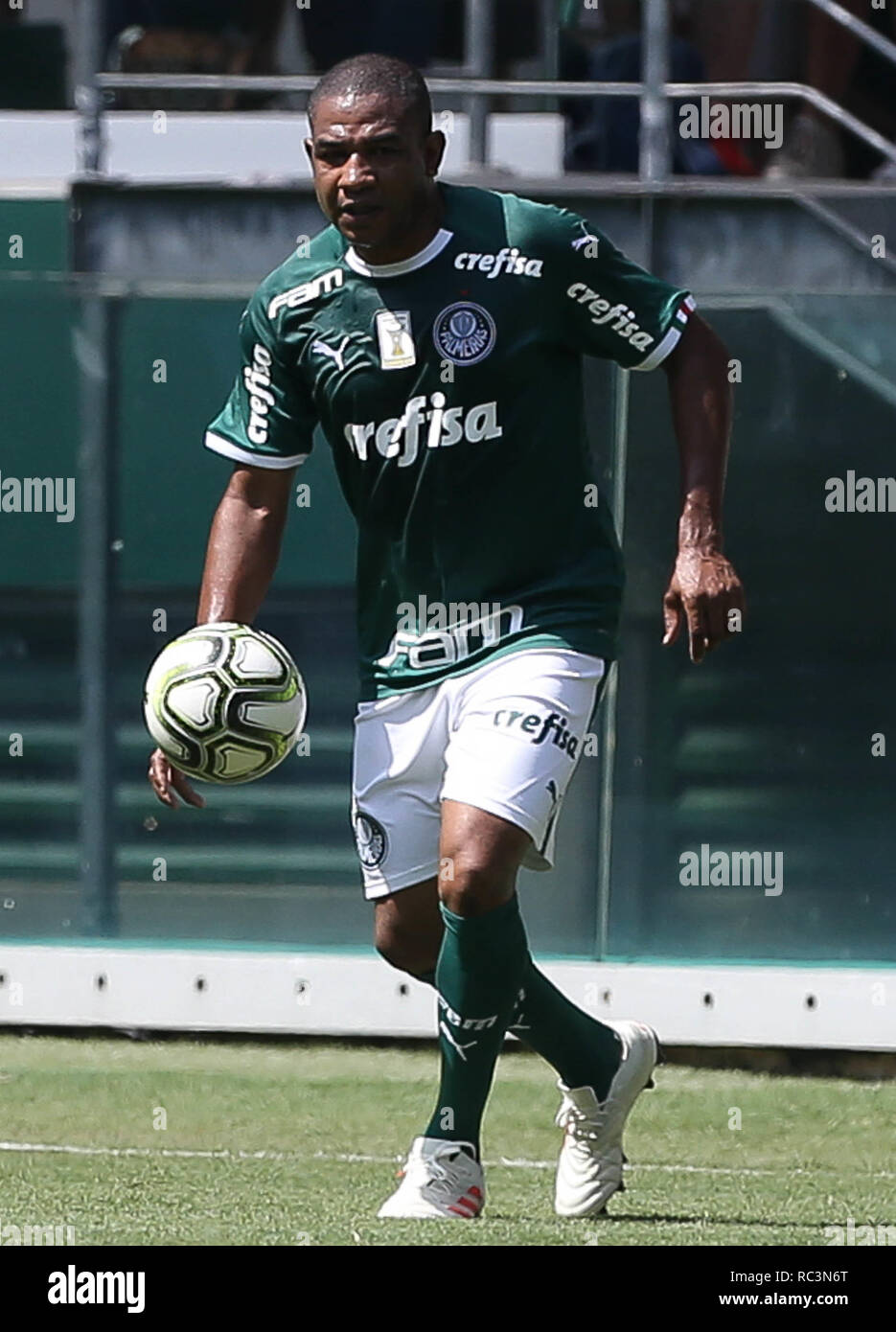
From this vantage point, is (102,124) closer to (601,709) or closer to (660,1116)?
(601,709)

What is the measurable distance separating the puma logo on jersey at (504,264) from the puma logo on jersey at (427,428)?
0.95 ft

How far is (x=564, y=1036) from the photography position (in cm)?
568

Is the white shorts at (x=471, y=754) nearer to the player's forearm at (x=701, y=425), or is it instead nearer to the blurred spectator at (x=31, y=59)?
the player's forearm at (x=701, y=425)

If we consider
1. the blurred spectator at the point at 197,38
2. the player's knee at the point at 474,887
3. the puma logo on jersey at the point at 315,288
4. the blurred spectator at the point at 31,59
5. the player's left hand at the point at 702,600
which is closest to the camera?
the player's left hand at the point at 702,600

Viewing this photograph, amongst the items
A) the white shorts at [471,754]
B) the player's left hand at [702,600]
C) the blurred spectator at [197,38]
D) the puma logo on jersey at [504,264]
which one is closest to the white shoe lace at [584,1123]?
the white shorts at [471,754]

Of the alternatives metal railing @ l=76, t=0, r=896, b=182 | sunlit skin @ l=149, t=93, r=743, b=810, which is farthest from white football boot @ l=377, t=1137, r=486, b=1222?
metal railing @ l=76, t=0, r=896, b=182

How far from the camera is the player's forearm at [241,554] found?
5.60 meters

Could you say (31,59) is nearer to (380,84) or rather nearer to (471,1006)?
(380,84)

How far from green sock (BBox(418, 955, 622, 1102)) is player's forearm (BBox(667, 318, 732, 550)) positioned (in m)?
1.11

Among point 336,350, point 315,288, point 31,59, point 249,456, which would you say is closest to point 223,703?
point 249,456

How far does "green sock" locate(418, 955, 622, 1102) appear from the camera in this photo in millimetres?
5594

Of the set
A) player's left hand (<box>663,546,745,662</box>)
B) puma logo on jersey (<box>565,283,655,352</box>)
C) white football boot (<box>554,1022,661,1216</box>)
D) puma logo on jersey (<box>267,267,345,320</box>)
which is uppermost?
puma logo on jersey (<box>267,267,345,320</box>)

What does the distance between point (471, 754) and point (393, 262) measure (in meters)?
1.09

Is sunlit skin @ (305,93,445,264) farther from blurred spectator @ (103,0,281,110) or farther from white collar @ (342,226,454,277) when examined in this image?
blurred spectator @ (103,0,281,110)
